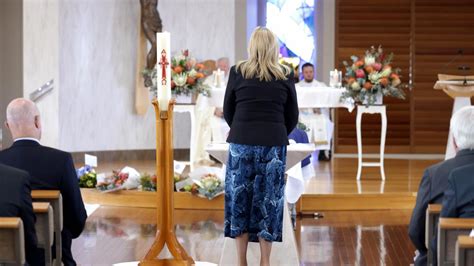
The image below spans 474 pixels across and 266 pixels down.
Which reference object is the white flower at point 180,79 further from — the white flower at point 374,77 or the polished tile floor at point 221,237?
the polished tile floor at point 221,237

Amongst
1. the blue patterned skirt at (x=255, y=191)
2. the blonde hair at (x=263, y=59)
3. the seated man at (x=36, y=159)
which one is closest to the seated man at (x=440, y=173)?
the blue patterned skirt at (x=255, y=191)

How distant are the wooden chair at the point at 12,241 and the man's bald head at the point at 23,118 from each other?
88 centimetres

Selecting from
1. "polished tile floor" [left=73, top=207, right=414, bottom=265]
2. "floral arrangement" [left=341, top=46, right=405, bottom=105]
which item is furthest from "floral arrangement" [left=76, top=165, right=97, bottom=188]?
"floral arrangement" [left=341, top=46, right=405, bottom=105]

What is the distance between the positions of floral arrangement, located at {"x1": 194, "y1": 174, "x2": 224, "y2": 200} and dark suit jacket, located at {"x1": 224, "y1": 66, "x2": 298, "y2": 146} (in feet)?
10.7

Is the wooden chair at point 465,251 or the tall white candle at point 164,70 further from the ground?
the tall white candle at point 164,70

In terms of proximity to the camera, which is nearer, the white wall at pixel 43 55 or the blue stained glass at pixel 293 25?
the white wall at pixel 43 55

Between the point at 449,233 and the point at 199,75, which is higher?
the point at 199,75

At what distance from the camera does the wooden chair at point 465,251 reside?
12.6ft

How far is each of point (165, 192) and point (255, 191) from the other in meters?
0.67

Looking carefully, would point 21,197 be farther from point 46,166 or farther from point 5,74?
point 5,74

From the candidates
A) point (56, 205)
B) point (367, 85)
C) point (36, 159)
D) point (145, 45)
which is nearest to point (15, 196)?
point (56, 205)

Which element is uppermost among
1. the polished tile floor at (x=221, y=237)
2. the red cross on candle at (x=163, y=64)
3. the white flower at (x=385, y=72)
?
the red cross on candle at (x=163, y=64)

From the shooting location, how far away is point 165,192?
6.32 metres

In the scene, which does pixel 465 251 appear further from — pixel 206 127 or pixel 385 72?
pixel 206 127
